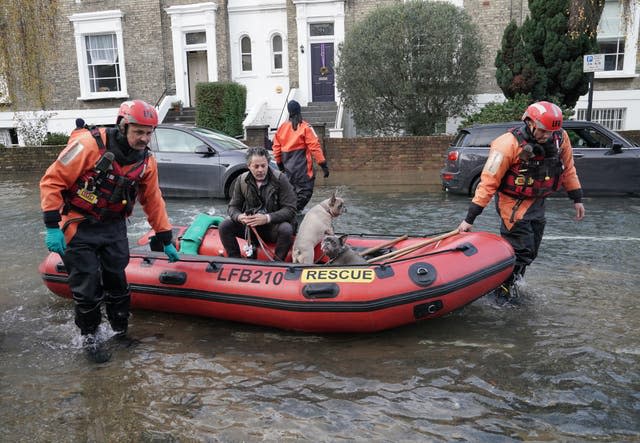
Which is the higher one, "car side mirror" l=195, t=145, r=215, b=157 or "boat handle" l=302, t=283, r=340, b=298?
"car side mirror" l=195, t=145, r=215, b=157

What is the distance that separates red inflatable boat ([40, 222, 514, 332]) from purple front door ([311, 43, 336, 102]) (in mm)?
16164

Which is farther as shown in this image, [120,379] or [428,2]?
[428,2]

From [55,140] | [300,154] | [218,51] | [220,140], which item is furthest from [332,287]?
[218,51]

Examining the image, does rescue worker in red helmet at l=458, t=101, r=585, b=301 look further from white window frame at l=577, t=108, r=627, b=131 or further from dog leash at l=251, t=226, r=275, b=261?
white window frame at l=577, t=108, r=627, b=131

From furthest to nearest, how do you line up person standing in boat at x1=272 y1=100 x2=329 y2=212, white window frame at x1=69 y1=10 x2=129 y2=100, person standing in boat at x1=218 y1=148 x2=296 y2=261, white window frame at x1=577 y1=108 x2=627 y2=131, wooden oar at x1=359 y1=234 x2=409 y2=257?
white window frame at x1=69 y1=10 x2=129 y2=100 → white window frame at x1=577 y1=108 x2=627 y2=131 → person standing in boat at x1=272 y1=100 x2=329 y2=212 → wooden oar at x1=359 y1=234 x2=409 y2=257 → person standing in boat at x1=218 y1=148 x2=296 y2=261

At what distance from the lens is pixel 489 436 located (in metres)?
3.51

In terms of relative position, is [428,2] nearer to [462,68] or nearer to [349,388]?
[462,68]

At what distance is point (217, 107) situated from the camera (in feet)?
62.6

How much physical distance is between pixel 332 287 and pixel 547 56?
13.3 metres

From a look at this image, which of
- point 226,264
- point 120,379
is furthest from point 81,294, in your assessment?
point 226,264

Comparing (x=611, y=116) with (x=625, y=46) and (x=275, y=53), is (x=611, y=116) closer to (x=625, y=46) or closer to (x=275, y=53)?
(x=625, y=46)

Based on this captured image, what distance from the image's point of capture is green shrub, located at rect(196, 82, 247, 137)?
19.0 metres

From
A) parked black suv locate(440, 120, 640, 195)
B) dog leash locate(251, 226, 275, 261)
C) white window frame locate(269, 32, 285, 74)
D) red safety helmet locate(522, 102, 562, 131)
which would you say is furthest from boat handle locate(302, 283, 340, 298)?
white window frame locate(269, 32, 285, 74)

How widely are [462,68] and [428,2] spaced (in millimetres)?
2409
